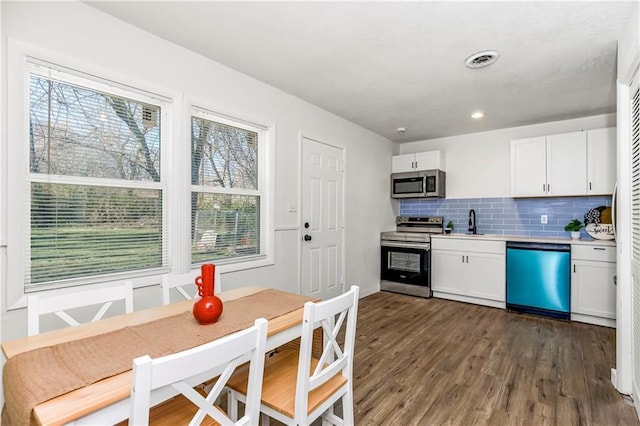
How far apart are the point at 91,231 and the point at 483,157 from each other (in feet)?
15.9

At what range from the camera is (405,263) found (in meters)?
4.77

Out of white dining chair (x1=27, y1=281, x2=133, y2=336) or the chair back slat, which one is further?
white dining chair (x1=27, y1=281, x2=133, y2=336)

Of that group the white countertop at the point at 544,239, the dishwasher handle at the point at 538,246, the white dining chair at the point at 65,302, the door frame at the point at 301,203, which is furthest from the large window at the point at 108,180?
the dishwasher handle at the point at 538,246

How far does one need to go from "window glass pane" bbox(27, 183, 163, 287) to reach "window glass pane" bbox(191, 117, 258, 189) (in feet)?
1.43

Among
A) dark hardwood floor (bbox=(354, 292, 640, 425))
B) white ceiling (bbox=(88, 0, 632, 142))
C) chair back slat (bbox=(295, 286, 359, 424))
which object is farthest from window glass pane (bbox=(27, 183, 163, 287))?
dark hardwood floor (bbox=(354, 292, 640, 425))

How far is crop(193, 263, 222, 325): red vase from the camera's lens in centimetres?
149

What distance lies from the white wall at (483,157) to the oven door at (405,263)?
1.15 m

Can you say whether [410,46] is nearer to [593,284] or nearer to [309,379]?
[309,379]

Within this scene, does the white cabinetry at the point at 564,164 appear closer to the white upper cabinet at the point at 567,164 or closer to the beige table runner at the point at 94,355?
the white upper cabinet at the point at 567,164

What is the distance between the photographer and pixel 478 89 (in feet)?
10.4

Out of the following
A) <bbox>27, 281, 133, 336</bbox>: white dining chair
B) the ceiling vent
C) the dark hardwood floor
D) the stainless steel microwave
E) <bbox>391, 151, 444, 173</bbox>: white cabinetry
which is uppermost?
the ceiling vent

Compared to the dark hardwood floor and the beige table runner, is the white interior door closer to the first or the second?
the dark hardwood floor

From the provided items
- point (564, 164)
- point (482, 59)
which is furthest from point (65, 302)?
point (564, 164)

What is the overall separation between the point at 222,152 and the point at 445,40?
199 cm
